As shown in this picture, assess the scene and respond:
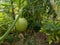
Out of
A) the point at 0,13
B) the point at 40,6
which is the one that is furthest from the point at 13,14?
the point at 40,6

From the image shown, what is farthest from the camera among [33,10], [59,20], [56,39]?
[33,10]

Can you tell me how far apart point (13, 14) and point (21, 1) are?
0.46 ft

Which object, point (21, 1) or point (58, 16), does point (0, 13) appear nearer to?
point (21, 1)

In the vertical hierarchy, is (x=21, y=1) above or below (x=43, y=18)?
above

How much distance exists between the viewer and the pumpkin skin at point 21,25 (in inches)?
64.3

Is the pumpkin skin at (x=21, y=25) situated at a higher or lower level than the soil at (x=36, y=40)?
higher

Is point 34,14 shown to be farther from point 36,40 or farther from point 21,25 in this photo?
point 36,40

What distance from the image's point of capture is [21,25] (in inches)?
64.6

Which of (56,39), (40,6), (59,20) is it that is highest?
(40,6)

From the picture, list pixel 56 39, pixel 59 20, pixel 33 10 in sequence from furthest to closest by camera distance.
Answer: pixel 33 10, pixel 59 20, pixel 56 39

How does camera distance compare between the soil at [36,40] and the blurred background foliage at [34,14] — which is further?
the blurred background foliage at [34,14]

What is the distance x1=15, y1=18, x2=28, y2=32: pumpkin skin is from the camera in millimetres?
1633

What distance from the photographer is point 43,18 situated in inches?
65.6

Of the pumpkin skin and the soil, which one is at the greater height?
the pumpkin skin
